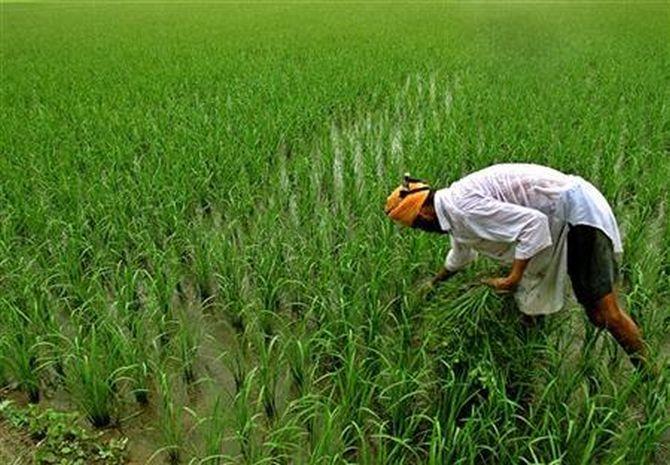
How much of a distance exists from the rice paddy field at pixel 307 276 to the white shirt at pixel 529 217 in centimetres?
20

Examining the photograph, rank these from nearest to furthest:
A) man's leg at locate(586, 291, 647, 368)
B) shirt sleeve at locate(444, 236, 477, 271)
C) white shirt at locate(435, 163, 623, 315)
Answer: white shirt at locate(435, 163, 623, 315)
man's leg at locate(586, 291, 647, 368)
shirt sleeve at locate(444, 236, 477, 271)

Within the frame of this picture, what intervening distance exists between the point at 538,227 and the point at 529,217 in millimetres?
50

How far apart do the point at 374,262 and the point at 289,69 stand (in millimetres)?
6094

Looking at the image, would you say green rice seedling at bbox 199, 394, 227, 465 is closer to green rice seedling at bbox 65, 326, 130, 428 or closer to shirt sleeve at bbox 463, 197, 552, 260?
green rice seedling at bbox 65, 326, 130, 428

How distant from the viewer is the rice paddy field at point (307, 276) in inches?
91.3

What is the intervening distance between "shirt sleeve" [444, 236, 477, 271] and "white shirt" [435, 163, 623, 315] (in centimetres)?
7

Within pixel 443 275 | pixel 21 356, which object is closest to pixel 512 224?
pixel 443 275

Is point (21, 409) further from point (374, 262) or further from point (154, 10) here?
point (154, 10)

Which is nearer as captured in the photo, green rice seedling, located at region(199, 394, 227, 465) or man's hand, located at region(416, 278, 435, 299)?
green rice seedling, located at region(199, 394, 227, 465)

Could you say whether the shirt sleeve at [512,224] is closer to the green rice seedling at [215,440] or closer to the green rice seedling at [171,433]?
the green rice seedling at [215,440]

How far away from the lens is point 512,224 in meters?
2.28

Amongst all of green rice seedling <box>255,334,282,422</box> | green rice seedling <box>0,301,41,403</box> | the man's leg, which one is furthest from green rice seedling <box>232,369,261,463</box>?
the man's leg

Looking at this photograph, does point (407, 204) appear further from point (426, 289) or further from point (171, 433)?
point (171, 433)

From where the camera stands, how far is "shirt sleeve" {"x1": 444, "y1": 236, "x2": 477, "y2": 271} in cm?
259
